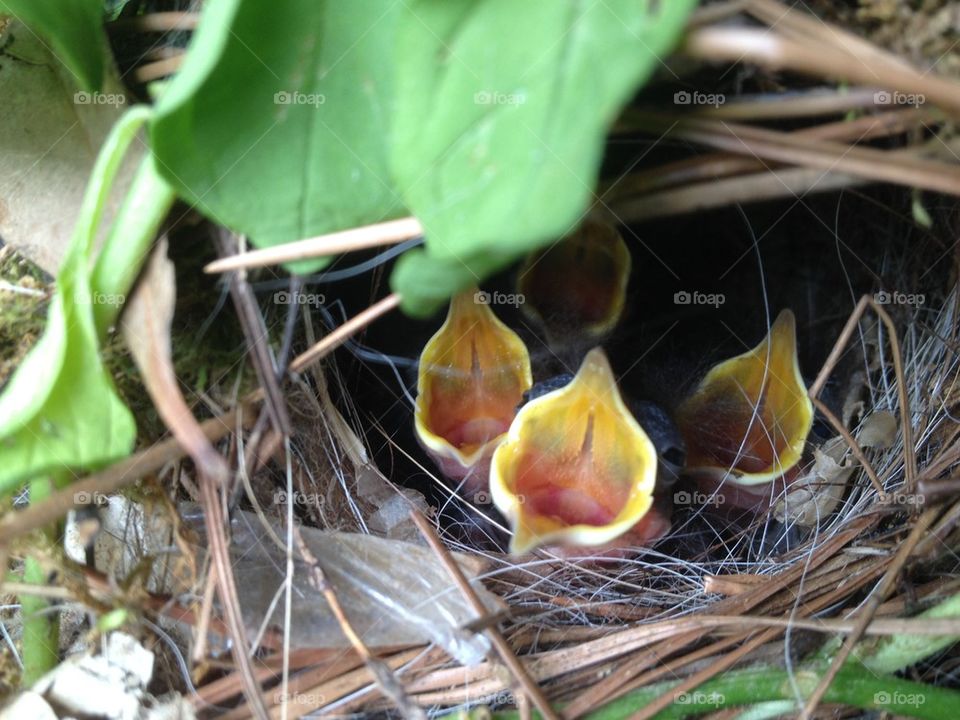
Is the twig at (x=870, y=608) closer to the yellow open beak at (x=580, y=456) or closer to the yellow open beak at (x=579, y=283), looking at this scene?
the yellow open beak at (x=580, y=456)

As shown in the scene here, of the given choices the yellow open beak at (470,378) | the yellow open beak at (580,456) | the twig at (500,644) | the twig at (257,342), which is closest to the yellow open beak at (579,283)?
the yellow open beak at (470,378)

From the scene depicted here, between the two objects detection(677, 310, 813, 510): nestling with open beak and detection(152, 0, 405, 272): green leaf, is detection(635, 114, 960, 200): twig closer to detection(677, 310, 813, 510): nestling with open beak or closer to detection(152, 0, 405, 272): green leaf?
detection(152, 0, 405, 272): green leaf

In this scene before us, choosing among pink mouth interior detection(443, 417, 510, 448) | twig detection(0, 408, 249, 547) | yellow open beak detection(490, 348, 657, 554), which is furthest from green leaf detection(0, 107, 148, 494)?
pink mouth interior detection(443, 417, 510, 448)

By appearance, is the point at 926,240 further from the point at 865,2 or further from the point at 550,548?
the point at 550,548

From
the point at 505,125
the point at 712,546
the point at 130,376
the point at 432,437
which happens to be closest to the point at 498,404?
the point at 432,437

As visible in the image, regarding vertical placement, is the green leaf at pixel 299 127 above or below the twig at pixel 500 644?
above

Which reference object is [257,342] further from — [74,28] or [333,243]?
[74,28]
